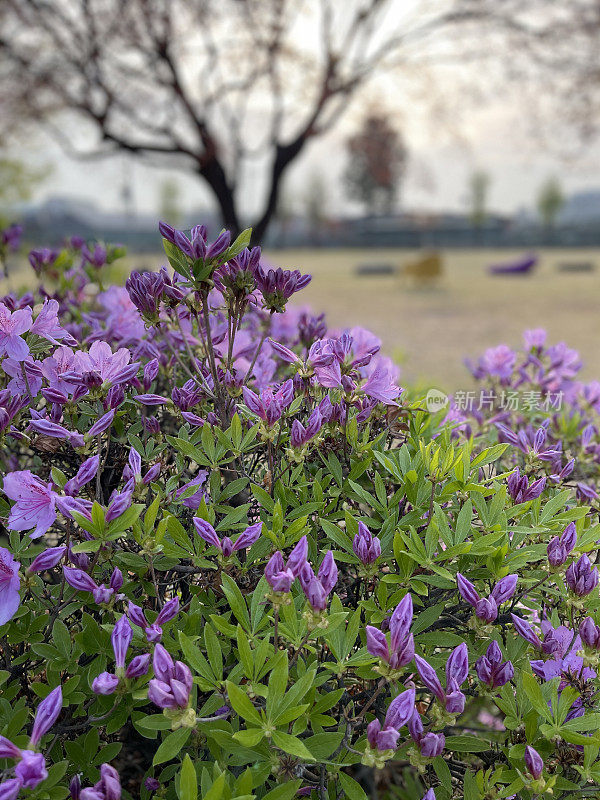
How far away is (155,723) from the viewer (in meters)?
1.04

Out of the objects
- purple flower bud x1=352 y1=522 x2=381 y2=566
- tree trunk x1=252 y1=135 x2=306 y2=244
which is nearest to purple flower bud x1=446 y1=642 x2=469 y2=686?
purple flower bud x1=352 y1=522 x2=381 y2=566

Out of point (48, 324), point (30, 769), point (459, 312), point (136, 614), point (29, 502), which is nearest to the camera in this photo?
point (30, 769)

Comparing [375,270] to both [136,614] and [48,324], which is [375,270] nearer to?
[48,324]

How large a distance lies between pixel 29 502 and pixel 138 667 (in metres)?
0.38

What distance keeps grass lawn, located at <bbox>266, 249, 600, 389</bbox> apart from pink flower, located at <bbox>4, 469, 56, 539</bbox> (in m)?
5.81

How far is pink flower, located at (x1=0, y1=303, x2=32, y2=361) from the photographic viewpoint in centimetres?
140

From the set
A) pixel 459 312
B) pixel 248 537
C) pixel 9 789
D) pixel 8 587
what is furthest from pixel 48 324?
pixel 459 312

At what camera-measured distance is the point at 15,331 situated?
140cm

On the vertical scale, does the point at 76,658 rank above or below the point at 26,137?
below

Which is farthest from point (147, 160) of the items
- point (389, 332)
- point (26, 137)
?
point (389, 332)

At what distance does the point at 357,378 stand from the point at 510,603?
65cm

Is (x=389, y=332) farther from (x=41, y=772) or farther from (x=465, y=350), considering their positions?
(x=41, y=772)

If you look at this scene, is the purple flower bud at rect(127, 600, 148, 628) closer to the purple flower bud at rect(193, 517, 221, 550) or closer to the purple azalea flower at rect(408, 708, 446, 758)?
the purple flower bud at rect(193, 517, 221, 550)

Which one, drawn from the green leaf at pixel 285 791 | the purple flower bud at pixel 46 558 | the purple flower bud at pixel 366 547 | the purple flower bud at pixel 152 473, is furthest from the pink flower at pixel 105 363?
the green leaf at pixel 285 791
